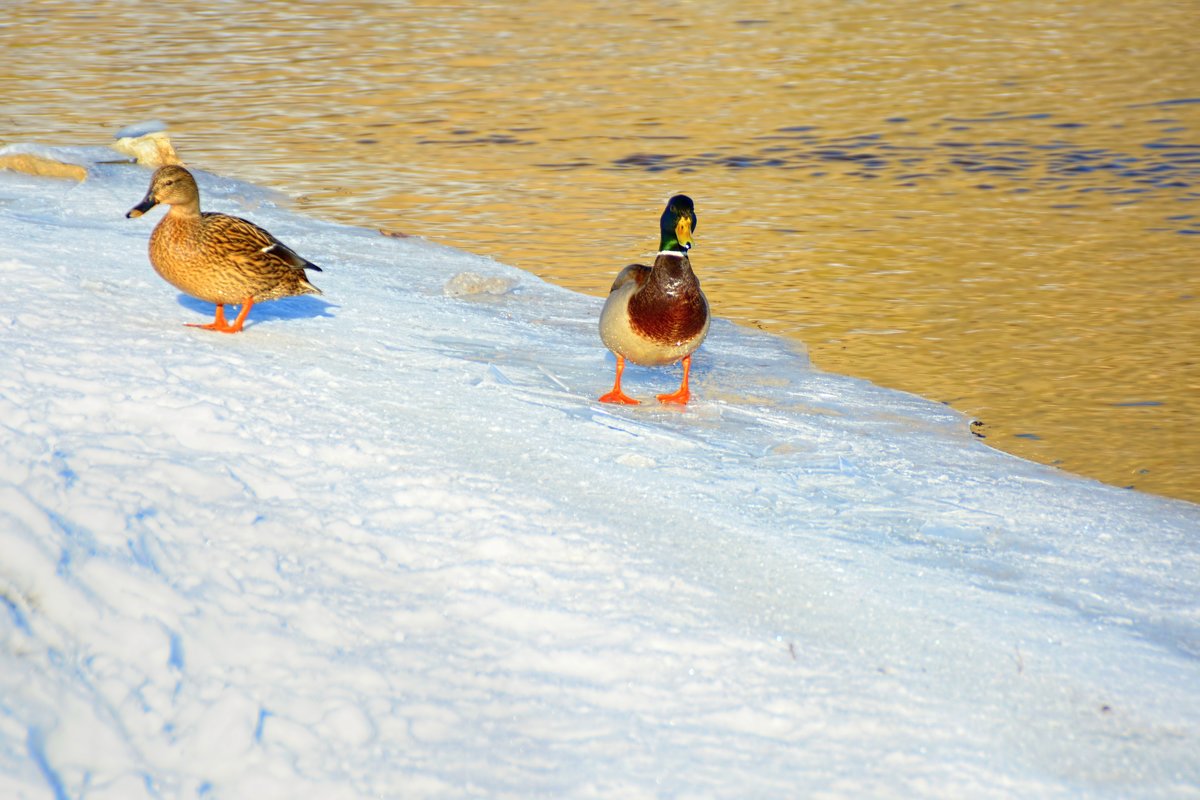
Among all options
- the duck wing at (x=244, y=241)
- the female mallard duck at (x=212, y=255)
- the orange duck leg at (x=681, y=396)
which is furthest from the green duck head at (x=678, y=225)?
the female mallard duck at (x=212, y=255)

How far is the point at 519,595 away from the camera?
3.60 metres

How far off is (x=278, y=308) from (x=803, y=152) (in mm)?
6396

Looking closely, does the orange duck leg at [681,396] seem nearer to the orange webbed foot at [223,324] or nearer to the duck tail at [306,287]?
the duck tail at [306,287]

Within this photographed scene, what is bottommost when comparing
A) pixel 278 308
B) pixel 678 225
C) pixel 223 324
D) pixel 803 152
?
pixel 803 152

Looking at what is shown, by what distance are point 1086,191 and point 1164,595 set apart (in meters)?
6.65

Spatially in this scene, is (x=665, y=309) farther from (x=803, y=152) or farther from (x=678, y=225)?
(x=803, y=152)

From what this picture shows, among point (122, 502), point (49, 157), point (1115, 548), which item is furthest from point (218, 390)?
point (49, 157)

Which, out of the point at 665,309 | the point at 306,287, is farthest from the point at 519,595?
the point at 306,287

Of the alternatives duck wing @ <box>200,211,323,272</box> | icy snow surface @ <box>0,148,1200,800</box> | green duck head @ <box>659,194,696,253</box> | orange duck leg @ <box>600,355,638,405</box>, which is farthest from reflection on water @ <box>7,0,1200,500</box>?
duck wing @ <box>200,211,323,272</box>

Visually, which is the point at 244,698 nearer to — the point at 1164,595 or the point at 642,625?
the point at 642,625

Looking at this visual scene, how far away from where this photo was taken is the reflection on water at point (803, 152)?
694cm

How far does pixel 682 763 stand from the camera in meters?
3.05

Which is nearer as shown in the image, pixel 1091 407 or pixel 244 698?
pixel 244 698

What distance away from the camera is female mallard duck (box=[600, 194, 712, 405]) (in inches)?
219
